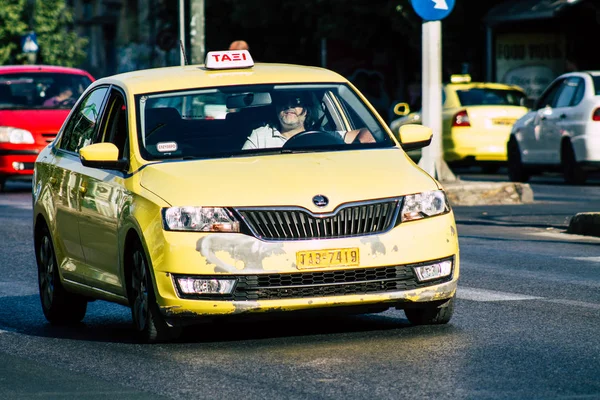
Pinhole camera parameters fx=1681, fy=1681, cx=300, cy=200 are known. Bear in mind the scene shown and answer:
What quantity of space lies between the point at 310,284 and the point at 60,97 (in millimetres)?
15921

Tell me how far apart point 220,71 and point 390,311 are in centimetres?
170

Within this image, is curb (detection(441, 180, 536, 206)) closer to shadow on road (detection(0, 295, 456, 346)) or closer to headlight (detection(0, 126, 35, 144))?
headlight (detection(0, 126, 35, 144))

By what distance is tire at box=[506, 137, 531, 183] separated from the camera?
2348 centimetres

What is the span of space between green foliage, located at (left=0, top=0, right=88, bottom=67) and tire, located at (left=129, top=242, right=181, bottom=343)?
45.0 metres

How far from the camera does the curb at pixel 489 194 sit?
19.0 meters

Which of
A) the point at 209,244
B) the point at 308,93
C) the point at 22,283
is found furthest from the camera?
the point at 22,283

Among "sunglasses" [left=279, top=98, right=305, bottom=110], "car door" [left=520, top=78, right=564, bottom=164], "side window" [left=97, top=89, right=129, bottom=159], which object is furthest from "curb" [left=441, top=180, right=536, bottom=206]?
"sunglasses" [left=279, top=98, right=305, bottom=110]

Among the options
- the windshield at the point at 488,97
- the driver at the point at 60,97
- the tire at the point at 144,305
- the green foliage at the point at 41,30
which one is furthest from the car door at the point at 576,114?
the green foliage at the point at 41,30

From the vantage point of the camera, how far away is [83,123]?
33.4ft

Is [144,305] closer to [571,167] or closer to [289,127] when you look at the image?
[289,127]

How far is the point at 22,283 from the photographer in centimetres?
1199

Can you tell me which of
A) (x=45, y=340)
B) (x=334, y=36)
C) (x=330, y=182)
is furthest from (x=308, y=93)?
(x=334, y=36)

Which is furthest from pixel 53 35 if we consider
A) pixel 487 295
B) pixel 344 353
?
pixel 344 353

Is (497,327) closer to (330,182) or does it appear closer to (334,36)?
(330,182)
